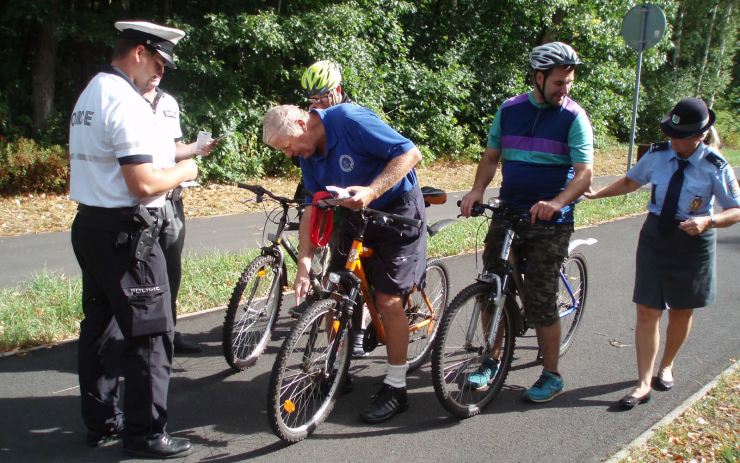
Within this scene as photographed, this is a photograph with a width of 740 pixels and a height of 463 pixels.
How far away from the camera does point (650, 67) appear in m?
22.9

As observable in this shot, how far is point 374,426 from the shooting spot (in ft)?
12.9

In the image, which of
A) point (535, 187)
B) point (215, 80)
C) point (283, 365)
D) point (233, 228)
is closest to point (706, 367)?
point (535, 187)

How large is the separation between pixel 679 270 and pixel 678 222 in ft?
0.98

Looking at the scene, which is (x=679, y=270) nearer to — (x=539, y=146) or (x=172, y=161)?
(x=539, y=146)

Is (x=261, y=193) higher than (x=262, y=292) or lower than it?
higher

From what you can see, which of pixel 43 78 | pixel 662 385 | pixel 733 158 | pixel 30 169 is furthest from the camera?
pixel 733 158

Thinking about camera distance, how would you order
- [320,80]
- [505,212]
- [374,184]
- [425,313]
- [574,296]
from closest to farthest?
[374,184] < [505,212] < [425,313] < [320,80] < [574,296]

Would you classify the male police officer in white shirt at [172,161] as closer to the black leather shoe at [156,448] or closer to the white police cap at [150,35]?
the white police cap at [150,35]

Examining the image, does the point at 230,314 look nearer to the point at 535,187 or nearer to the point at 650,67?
the point at 535,187

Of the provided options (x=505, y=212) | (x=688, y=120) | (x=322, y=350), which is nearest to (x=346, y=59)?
(x=505, y=212)

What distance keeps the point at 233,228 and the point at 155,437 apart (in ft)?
20.8

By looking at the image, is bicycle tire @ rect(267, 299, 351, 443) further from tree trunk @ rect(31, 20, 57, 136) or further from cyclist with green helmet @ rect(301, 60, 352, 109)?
tree trunk @ rect(31, 20, 57, 136)

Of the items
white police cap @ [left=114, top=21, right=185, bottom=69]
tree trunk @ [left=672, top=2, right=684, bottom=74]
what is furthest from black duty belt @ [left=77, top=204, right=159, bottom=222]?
tree trunk @ [left=672, top=2, right=684, bottom=74]

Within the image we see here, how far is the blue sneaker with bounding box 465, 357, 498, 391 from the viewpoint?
13.7 ft
